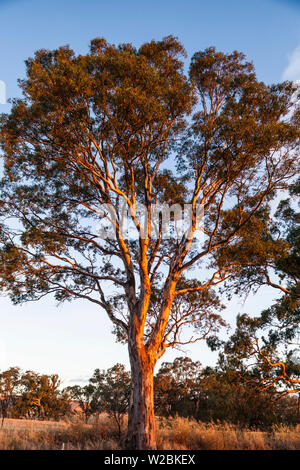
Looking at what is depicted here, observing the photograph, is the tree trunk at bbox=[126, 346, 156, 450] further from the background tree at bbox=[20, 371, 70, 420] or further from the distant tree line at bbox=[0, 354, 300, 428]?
the background tree at bbox=[20, 371, 70, 420]

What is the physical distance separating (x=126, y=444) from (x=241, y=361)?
22.5 ft

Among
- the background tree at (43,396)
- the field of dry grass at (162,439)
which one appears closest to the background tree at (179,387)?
the background tree at (43,396)

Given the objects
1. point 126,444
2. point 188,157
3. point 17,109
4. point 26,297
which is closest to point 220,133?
point 188,157

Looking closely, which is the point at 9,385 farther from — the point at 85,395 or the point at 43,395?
the point at 85,395

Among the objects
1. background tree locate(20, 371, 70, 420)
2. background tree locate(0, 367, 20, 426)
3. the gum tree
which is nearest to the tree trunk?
the gum tree

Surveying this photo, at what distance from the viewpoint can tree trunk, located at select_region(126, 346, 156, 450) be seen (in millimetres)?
6918

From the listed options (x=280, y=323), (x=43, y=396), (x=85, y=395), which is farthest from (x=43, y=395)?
(x=280, y=323)

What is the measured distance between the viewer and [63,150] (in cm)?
925

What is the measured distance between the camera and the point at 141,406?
7227 mm

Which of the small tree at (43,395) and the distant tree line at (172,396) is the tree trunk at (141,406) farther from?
the small tree at (43,395)

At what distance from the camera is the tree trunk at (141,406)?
6918mm

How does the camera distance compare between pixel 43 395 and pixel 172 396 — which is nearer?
pixel 172 396

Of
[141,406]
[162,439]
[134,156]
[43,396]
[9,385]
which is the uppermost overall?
[134,156]
